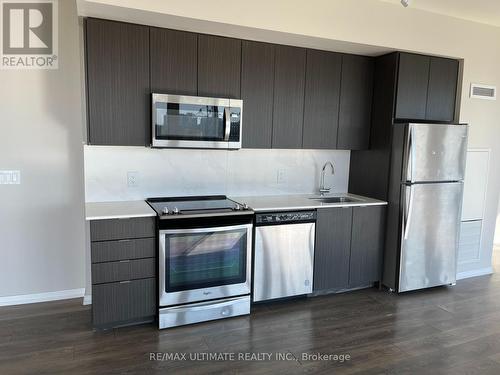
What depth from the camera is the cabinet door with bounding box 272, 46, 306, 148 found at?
11.3ft

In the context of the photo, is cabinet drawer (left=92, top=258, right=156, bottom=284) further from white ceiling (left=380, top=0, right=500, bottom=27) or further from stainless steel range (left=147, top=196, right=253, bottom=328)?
white ceiling (left=380, top=0, right=500, bottom=27)

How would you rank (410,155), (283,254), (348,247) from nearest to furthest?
(283,254), (410,155), (348,247)

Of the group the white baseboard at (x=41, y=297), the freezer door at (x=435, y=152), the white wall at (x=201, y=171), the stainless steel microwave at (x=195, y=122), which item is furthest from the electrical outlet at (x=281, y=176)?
the white baseboard at (x=41, y=297)

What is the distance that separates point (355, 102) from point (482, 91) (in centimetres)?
145

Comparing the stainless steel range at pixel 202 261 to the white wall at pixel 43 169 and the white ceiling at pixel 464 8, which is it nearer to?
the white wall at pixel 43 169

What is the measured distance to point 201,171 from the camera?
3.56 m

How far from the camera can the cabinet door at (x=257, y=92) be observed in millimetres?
3324

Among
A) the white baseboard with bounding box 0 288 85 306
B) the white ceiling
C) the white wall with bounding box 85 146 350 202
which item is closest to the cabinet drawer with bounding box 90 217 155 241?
the white wall with bounding box 85 146 350 202

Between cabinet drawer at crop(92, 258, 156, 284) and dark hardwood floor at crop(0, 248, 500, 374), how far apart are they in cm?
42

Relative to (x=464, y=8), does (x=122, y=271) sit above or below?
below

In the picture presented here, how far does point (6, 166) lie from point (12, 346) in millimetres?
1445

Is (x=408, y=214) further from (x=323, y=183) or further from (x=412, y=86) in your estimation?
(x=412, y=86)

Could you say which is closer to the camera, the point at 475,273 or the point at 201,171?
the point at 201,171

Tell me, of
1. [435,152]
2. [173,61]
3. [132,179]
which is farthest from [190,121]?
[435,152]
